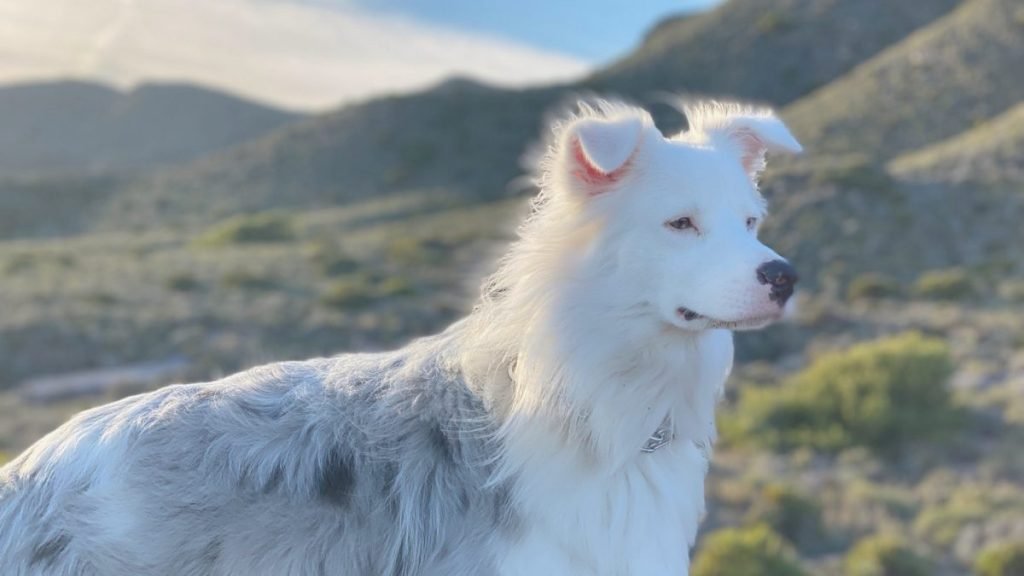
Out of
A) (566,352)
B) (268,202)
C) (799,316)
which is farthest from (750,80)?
(566,352)

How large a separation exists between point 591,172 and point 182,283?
28.3m

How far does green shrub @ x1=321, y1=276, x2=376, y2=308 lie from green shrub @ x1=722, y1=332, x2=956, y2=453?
13.9 meters

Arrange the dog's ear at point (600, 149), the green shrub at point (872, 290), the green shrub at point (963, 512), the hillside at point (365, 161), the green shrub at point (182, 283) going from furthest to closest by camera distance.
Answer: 1. the hillside at point (365, 161)
2. the green shrub at point (182, 283)
3. the green shrub at point (872, 290)
4. the green shrub at point (963, 512)
5. the dog's ear at point (600, 149)

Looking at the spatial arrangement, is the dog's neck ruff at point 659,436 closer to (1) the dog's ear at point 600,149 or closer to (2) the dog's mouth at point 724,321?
(2) the dog's mouth at point 724,321

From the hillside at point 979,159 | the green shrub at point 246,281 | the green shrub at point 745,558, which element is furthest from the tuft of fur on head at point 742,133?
the hillside at point 979,159

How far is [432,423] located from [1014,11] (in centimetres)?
4698

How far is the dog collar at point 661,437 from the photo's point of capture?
367 cm

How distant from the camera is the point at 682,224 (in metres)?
3.63

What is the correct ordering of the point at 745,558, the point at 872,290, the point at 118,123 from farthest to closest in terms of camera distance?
the point at 118,123 < the point at 872,290 < the point at 745,558

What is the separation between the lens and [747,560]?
35.0 feet

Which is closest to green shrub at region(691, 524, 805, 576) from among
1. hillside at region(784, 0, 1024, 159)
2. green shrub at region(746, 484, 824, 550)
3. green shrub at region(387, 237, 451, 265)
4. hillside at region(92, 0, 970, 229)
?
green shrub at region(746, 484, 824, 550)

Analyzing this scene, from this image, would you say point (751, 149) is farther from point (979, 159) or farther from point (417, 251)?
point (417, 251)

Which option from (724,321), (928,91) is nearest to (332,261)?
(928,91)

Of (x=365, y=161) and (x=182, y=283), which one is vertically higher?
(x=365, y=161)
